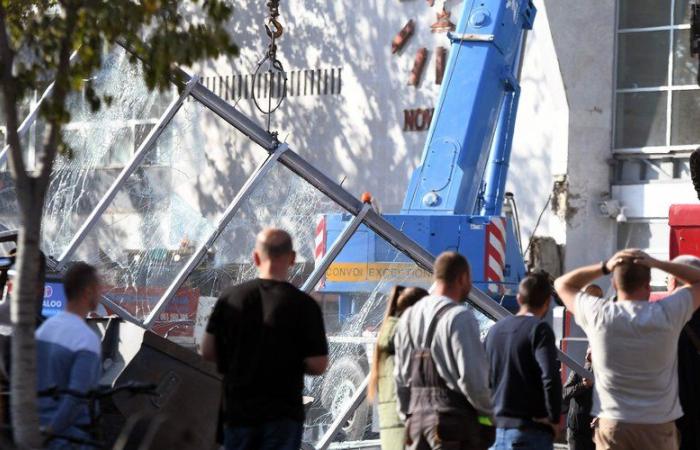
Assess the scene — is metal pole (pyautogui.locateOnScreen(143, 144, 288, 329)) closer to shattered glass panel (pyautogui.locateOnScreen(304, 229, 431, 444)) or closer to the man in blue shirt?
shattered glass panel (pyautogui.locateOnScreen(304, 229, 431, 444))

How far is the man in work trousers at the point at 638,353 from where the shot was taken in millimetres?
6621

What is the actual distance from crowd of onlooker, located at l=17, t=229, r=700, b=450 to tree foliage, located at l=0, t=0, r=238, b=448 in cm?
54

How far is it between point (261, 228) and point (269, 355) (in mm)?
3492

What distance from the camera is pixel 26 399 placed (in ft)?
17.1

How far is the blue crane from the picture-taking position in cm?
1431

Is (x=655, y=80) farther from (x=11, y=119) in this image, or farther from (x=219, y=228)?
(x=11, y=119)

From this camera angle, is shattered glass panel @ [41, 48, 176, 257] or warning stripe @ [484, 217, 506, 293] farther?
warning stripe @ [484, 217, 506, 293]

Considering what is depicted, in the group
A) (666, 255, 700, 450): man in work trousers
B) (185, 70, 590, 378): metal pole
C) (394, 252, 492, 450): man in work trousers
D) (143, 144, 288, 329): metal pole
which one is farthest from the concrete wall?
(394, 252, 492, 450): man in work trousers

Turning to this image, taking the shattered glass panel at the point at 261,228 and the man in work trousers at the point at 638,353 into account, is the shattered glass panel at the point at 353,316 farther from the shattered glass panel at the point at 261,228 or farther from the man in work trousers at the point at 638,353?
the man in work trousers at the point at 638,353

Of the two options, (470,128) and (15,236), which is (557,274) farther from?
(15,236)

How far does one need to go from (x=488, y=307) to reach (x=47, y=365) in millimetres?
4450

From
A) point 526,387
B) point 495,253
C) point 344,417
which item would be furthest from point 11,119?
point 495,253

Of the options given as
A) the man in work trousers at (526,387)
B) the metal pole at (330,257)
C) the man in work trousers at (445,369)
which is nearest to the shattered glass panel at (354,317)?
the metal pole at (330,257)

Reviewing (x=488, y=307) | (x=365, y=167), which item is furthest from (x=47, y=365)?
(x=365, y=167)
